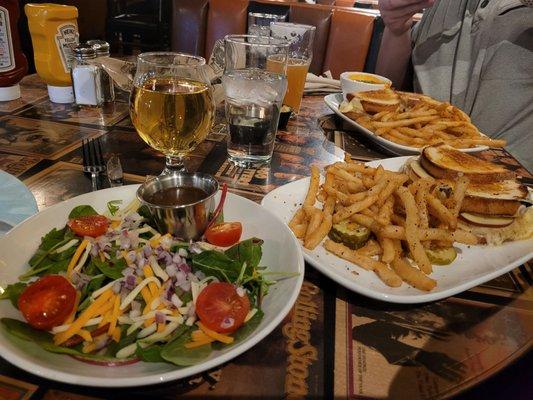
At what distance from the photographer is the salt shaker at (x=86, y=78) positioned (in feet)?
6.61

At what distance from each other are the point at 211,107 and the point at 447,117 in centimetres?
153

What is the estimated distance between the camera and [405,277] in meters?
1.06

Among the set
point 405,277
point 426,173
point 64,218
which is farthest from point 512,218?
point 64,218

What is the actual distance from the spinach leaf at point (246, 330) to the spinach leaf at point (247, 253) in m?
0.17

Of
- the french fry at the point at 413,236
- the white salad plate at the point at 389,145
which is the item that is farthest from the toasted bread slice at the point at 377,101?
the french fry at the point at 413,236

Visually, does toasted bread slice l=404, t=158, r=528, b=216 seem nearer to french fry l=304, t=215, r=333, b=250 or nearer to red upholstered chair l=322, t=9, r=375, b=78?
french fry l=304, t=215, r=333, b=250

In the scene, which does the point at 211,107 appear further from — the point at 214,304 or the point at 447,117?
the point at 447,117

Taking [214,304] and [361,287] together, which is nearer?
[214,304]

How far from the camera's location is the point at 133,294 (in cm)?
85

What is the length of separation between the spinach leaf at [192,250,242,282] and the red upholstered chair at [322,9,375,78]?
3.97 metres

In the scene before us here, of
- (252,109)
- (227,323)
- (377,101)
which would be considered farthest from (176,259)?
(377,101)

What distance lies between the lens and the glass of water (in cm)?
174

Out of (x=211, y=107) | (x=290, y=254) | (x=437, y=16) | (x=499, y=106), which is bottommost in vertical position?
(x=499, y=106)

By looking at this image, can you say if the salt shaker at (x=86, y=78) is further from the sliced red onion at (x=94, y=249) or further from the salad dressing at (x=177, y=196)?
the sliced red onion at (x=94, y=249)
